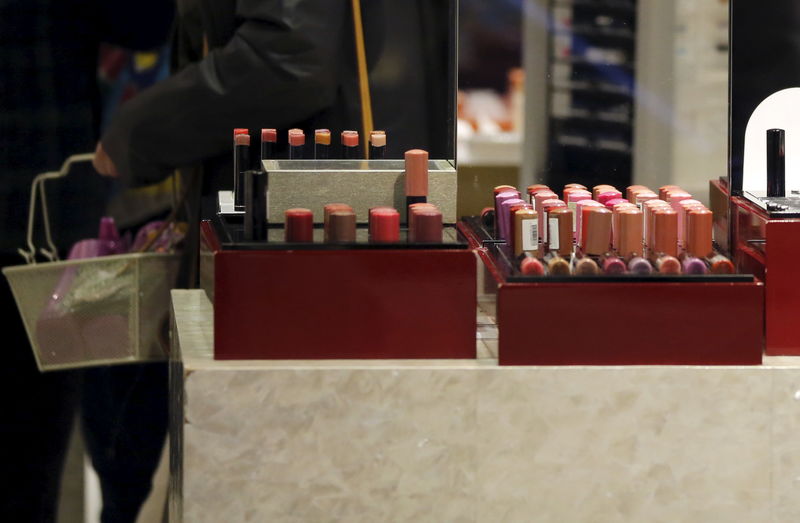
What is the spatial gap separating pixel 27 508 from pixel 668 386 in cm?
131

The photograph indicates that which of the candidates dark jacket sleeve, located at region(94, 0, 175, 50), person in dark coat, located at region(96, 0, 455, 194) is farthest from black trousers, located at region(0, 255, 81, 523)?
person in dark coat, located at region(96, 0, 455, 194)

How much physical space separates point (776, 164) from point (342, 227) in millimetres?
526

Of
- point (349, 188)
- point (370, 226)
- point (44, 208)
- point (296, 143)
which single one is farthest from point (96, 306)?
point (370, 226)

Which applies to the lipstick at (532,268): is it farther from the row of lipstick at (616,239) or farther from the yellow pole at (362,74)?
the yellow pole at (362,74)

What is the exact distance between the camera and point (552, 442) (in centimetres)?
162

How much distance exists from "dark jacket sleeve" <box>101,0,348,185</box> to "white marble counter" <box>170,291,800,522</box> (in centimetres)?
58

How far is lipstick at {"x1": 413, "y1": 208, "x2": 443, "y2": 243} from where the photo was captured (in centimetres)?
164

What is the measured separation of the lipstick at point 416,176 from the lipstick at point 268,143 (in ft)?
0.86

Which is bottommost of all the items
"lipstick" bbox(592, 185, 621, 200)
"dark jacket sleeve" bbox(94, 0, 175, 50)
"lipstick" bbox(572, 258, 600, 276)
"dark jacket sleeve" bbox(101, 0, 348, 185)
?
"lipstick" bbox(572, 258, 600, 276)

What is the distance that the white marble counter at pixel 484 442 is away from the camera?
5.26 ft

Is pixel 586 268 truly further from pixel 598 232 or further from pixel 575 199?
pixel 575 199

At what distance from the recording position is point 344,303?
162 centimetres

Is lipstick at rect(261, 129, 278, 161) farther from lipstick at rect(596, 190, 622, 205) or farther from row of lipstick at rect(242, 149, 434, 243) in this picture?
lipstick at rect(596, 190, 622, 205)

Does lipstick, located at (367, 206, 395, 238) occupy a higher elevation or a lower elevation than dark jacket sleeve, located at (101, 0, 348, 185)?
lower
